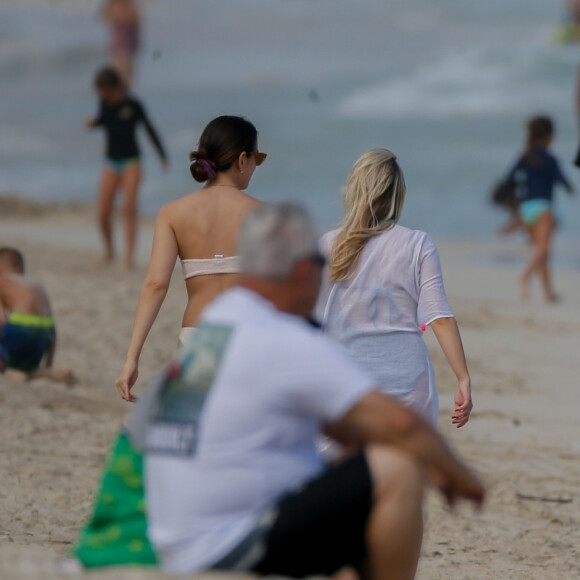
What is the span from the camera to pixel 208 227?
4.34 m

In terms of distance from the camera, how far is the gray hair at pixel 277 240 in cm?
286

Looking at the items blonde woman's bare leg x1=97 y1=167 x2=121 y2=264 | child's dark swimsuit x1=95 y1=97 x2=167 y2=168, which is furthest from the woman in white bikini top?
blonde woman's bare leg x1=97 y1=167 x2=121 y2=264

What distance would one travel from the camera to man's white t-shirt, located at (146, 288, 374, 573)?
2.73m

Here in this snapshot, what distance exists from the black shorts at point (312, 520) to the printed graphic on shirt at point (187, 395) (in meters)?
0.24

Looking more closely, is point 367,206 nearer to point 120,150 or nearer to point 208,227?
point 208,227

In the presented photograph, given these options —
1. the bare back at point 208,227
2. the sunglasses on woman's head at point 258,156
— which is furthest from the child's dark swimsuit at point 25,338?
the sunglasses on woman's head at point 258,156

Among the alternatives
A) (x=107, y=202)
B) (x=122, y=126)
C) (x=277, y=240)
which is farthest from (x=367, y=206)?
(x=107, y=202)

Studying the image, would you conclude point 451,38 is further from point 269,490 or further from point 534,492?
point 269,490

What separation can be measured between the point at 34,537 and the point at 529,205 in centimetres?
808

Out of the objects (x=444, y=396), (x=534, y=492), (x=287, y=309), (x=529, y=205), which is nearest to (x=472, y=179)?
(x=529, y=205)

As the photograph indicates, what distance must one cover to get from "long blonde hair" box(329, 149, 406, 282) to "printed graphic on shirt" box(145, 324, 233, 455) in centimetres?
129

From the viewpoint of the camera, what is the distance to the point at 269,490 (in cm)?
281

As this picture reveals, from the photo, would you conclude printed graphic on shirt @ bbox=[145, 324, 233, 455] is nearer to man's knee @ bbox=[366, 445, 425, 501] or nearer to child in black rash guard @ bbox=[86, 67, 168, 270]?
man's knee @ bbox=[366, 445, 425, 501]

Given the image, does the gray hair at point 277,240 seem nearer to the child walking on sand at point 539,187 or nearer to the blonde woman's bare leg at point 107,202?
the child walking on sand at point 539,187
